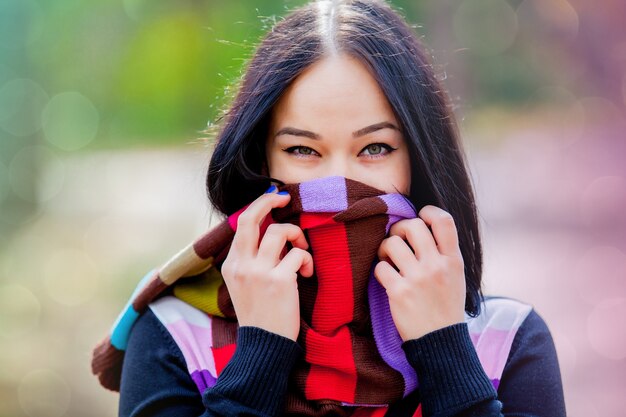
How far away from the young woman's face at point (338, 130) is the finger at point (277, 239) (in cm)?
11

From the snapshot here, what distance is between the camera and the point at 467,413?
1.39 meters

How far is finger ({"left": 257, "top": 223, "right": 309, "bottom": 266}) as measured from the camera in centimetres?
150

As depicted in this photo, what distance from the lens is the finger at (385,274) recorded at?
1.48m

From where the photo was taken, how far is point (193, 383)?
5.16 feet

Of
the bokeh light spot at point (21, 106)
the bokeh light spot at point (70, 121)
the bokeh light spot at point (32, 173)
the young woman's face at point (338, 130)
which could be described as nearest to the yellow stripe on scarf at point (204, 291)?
the young woman's face at point (338, 130)

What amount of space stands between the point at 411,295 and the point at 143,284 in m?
0.62

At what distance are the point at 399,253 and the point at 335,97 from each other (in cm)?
32

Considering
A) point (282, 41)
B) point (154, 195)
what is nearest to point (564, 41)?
point (154, 195)

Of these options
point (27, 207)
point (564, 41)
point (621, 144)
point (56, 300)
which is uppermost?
point (564, 41)

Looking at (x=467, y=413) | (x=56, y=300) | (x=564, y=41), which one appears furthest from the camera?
(x=564, y=41)

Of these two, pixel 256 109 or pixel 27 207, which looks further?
pixel 27 207

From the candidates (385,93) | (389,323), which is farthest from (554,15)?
(389,323)

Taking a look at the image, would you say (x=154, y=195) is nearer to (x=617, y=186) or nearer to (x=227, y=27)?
(x=227, y=27)

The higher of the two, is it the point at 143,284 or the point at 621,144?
the point at 621,144
